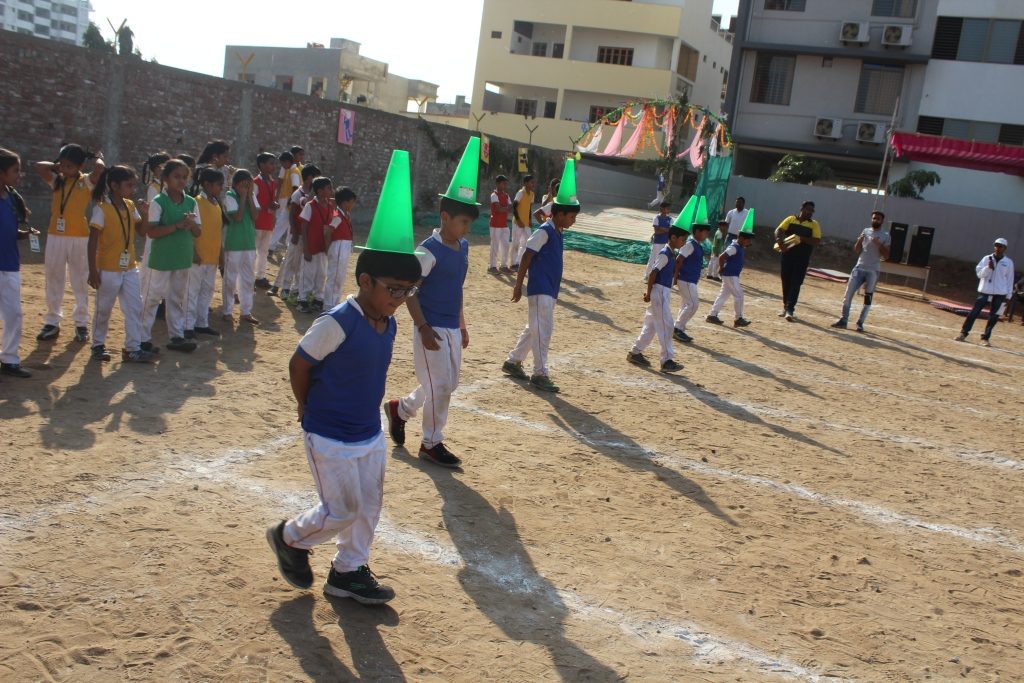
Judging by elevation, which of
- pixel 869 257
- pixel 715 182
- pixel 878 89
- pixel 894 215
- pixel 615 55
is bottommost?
pixel 869 257

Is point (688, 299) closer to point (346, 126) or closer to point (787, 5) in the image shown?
point (346, 126)

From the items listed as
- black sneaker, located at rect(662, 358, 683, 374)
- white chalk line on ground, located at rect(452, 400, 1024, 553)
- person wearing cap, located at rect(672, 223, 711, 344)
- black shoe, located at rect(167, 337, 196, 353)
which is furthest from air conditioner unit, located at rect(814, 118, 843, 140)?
black shoe, located at rect(167, 337, 196, 353)

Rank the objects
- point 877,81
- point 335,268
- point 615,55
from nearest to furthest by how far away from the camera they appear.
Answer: point 335,268
point 877,81
point 615,55

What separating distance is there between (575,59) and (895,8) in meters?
20.0

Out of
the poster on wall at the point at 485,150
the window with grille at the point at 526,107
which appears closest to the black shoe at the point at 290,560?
the poster on wall at the point at 485,150

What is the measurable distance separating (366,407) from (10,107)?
11.6 m

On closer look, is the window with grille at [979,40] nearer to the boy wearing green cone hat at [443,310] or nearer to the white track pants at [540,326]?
the white track pants at [540,326]

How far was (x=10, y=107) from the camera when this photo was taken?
13.0 meters

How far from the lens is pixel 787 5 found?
34.3 metres

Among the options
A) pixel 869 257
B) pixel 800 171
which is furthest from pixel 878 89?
pixel 869 257

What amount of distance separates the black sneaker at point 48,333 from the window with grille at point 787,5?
32.2 metres

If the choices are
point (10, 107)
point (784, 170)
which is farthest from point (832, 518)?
point (784, 170)

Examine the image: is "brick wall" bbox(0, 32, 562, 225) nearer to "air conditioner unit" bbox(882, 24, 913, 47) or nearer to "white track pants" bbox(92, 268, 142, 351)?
"white track pants" bbox(92, 268, 142, 351)

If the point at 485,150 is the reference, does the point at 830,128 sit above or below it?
above
